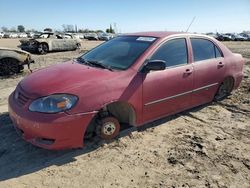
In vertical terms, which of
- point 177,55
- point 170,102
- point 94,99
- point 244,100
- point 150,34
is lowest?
point 244,100

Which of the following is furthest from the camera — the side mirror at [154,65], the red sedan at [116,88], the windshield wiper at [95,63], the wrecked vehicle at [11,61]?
the wrecked vehicle at [11,61]

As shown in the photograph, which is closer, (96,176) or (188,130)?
(96,176)

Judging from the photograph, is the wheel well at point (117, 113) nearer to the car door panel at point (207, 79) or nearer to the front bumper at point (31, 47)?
the car door panel at point (207, 79)

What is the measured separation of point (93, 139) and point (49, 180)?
1115mm

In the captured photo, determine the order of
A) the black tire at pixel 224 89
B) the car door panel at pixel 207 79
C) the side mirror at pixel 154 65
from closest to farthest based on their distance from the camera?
the side mirror at pixel 154 65 < the car door panel at pixel 207 79 < the black tire at pixel 224 89

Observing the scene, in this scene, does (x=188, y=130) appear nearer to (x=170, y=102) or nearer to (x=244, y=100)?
(x=170, y=102)

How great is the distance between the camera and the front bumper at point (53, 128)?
12.3 feet

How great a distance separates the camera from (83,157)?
13.4ft

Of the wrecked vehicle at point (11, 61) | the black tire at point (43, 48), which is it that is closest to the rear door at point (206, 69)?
the wrecked vehicle at point (11, 61)

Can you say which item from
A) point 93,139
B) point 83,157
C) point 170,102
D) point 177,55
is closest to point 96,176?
point 83,157

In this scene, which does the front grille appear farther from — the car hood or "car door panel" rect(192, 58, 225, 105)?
"car door panel" rect(192, 58, 225, 105)

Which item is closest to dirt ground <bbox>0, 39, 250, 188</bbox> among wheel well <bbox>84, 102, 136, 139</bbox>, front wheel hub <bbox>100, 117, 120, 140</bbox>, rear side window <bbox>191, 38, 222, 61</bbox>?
front wheel hub <bbox>100, 117, 120, 140</bbox>

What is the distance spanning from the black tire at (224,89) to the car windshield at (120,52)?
2189 mm

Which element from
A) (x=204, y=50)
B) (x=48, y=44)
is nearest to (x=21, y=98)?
(x=204, y=50)
